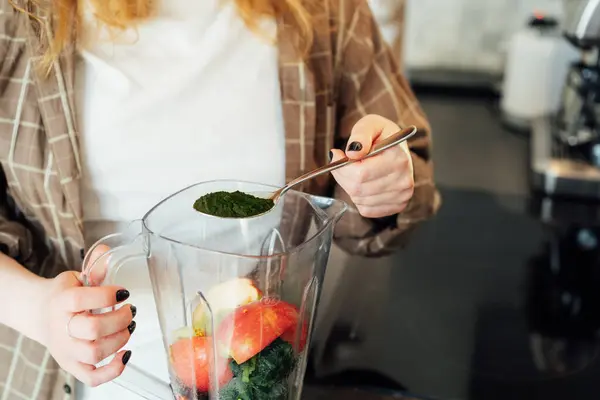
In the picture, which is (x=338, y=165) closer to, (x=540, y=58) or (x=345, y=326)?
(x=345, y=326)

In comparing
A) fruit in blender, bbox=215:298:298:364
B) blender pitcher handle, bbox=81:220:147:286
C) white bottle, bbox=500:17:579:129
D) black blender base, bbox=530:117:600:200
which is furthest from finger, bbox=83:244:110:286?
white bottle, bbox=500:17:579:129

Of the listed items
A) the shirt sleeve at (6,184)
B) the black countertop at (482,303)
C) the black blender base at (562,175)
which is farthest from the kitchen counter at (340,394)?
the black blender base at (562,175)

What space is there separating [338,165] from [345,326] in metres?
0.29

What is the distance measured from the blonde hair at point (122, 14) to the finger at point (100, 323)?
25 centimetres

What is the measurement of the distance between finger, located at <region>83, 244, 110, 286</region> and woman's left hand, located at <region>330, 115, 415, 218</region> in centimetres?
19

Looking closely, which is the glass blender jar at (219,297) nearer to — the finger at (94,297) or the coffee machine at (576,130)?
the finger at (94,297)

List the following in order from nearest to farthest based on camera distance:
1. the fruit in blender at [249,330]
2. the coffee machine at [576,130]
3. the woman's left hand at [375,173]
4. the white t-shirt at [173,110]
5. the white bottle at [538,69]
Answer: the fruit in blender at [249,330], the woman's left hand at [375,173], the white t-shirt at [173,110], the coffee machine at [576,130], the white bottle at [538,69]

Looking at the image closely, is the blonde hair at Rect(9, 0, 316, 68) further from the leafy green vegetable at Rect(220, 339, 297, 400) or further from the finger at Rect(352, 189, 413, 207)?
the leafy green vegetable at Rect(220, 339, 297, 400)

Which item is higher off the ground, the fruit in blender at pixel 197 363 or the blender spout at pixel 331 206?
the blender spout at pixel 331 206

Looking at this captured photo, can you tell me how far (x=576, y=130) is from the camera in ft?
3.71

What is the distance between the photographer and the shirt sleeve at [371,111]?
729 mm

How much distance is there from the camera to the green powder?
497 mm

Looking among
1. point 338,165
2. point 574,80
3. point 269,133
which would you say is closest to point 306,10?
point 269,133

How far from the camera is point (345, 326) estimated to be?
757mm
